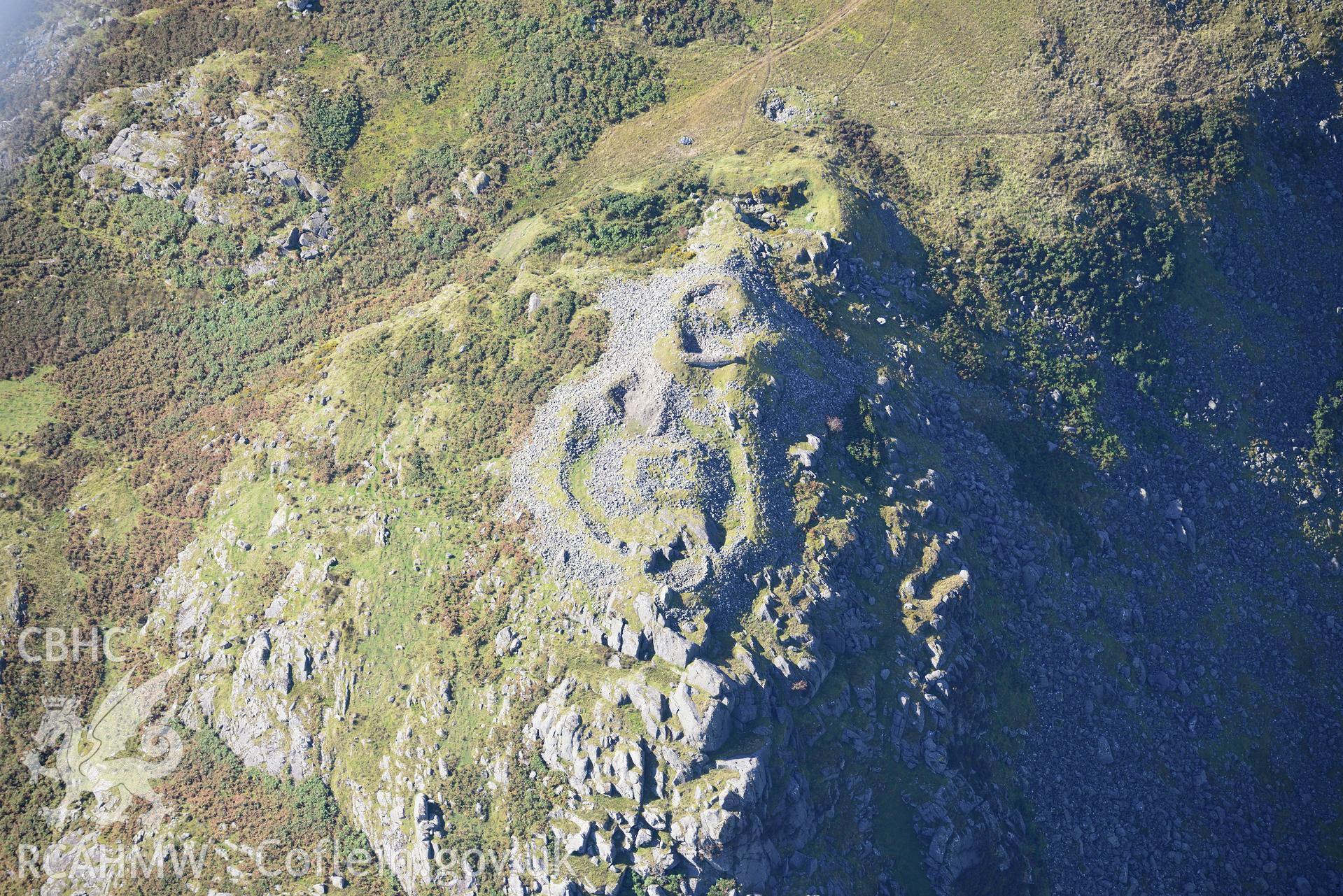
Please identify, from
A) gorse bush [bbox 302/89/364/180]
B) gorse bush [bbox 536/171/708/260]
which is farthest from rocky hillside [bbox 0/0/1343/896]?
gorse bush [bbox 302/89/364/180]

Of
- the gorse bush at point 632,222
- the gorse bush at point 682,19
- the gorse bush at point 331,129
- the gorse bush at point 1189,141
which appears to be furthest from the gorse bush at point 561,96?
the gorse bush at point 1189,141

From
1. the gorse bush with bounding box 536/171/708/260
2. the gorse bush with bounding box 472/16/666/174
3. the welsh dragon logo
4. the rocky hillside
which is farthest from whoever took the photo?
the gorse bush with bounding box 472/16/666/174

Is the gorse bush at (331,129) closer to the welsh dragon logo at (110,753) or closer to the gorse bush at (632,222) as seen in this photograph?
the gorse bush at (632,222)

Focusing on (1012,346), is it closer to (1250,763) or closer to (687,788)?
(1250,763)

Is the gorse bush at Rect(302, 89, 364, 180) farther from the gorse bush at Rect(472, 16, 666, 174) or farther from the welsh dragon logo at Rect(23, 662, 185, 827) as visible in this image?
the welsh dragon logo at Rect(23, 662, 185, 827)

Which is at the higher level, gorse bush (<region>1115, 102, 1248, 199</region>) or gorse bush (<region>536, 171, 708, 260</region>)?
gorse bush (<region>536, 171, 708, 260</region>)

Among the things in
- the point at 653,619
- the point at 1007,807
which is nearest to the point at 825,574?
the point at 653,619
